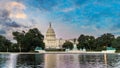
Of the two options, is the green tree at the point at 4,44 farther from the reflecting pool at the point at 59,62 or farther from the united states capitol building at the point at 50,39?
the united states capitol building at the point at 50,39

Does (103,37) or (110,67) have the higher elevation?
(103,37)

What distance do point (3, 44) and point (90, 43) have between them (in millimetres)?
41333

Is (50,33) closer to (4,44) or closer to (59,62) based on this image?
(4,44)

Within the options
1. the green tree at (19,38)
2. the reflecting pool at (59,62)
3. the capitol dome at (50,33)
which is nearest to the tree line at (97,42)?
the green tree at (19,38)

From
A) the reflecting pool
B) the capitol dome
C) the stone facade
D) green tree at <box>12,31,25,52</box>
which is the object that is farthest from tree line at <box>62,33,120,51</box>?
the reflecting pool

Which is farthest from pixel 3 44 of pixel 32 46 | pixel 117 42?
pixel 117 42

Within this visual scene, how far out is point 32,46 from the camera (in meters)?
108

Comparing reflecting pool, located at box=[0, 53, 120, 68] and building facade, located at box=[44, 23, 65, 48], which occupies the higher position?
building facade, located at box=[44, 23, 65, 48]

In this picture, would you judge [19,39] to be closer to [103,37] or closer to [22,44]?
[22,44]

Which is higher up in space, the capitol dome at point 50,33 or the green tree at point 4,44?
the capitol dome at point 50,33

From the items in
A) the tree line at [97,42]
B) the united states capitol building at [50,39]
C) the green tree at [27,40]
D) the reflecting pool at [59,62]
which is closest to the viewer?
the reflecting pool at [59,62]

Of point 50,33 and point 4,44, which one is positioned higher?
point 50,33

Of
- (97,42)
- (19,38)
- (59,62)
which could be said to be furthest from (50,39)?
Result: (59,62)

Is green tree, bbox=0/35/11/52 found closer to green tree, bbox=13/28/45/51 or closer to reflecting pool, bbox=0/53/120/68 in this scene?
green tree, bbox=13/28/45/51
